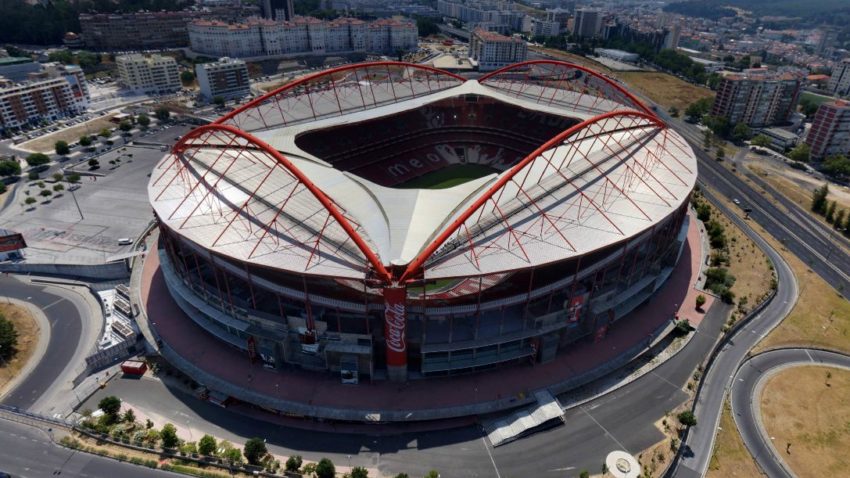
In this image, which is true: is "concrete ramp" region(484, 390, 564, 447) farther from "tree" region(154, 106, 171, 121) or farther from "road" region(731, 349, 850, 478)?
"tree" region(154, 106, 171, 121)

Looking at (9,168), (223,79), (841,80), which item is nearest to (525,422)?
(9,168)

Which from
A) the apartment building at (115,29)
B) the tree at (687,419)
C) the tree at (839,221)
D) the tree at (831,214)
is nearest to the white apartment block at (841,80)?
the tree at (831,214)

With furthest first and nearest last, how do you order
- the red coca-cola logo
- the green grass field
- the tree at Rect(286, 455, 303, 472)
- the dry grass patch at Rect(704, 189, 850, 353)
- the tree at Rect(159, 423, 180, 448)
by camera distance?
the green grass field
the dry grass patch at Rect(704, 189, 850, 353)
the red coca-cola logo
the tree at Rect(159, 423, 180, 448)
the tree at Rect(286, 455, 303, 472)

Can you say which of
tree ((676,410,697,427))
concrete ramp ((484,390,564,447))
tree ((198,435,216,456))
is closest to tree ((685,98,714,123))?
tree ((676,410,697,427))

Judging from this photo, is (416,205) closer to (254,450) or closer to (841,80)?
(254,450)

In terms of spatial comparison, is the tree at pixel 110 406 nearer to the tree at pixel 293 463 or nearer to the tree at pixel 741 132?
the tree at pixel 293 463

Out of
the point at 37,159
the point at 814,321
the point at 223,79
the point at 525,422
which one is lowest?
the point at 525,422
